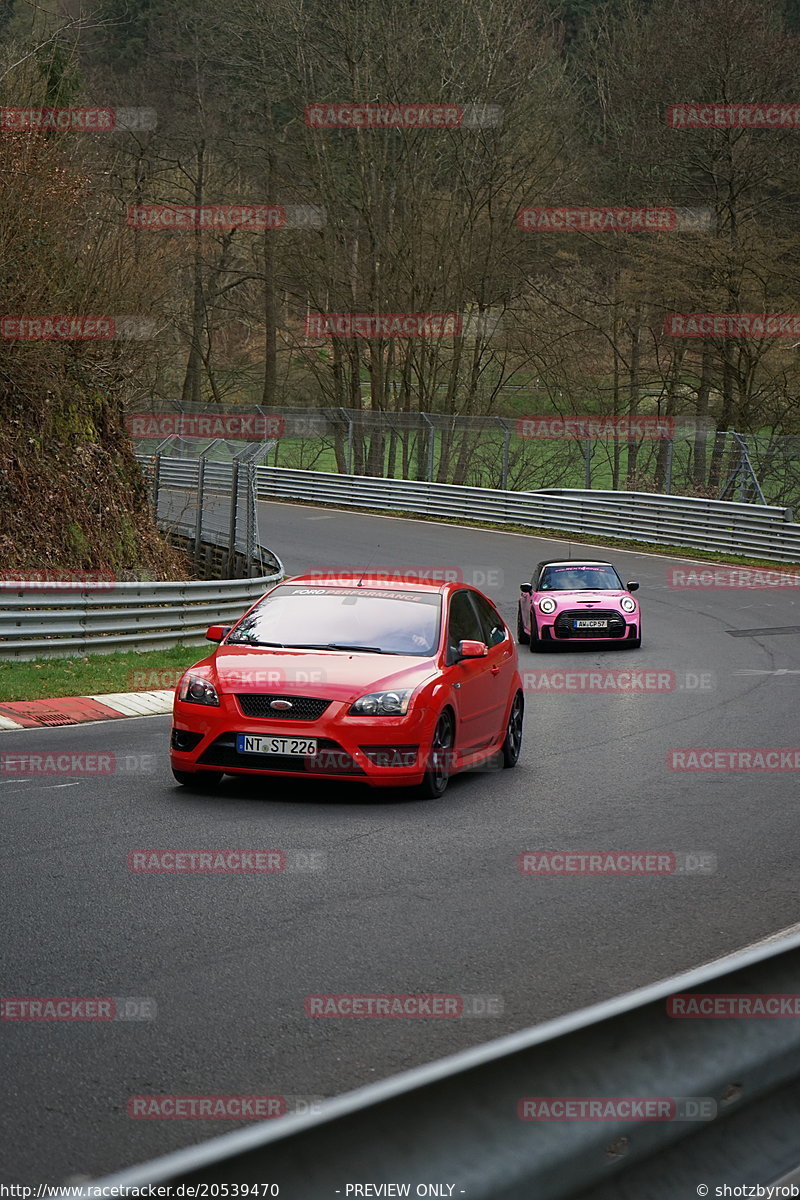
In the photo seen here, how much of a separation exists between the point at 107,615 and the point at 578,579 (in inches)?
366

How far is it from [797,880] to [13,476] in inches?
629

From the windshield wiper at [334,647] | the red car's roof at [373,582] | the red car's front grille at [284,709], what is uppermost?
the red car's roof at [373,582]

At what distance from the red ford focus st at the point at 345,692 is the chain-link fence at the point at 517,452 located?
78.0 ft

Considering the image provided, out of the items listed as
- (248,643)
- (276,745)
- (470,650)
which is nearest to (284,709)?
(276,745)

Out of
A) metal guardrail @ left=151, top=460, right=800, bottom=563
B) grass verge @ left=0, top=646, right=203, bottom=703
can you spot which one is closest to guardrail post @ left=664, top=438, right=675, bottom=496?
metal guardrail @ left=151, top=460, right=800, bottom=563

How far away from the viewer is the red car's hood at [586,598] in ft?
77.7

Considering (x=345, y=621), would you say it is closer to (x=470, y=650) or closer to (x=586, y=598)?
(x=470, y=650)

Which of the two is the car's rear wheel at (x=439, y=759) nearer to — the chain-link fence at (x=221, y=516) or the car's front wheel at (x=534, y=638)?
the car's front wheel at (x=534, y=638)

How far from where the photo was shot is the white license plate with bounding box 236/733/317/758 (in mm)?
9859

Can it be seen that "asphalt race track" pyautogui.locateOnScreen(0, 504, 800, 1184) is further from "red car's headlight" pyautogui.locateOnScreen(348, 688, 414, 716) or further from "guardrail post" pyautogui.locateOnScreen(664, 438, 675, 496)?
"guardrail post" pyautogui.locateOnScreen(664, 438, 675, 496)

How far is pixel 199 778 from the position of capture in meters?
10.3

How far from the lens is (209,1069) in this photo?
494 cm

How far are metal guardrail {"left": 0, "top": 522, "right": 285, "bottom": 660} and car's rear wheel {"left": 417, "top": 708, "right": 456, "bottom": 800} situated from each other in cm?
747

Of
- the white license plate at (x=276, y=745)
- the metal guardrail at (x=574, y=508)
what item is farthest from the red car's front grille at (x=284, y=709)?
the metal guardrail at (x=574, y=508)
